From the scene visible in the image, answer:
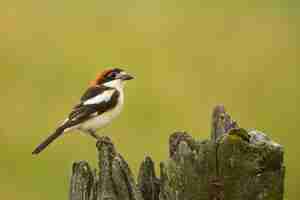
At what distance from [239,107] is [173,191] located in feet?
38.1

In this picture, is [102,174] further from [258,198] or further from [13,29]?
[13,29]

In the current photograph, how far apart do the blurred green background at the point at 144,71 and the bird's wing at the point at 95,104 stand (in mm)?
4512

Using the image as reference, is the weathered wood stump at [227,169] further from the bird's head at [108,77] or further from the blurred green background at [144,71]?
the blurred green background at [144,71]

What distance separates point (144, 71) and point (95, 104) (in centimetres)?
1009

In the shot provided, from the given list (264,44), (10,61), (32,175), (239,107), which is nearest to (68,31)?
(10,61)

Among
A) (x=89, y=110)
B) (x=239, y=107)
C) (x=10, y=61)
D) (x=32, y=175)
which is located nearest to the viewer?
(x=89, y=110)

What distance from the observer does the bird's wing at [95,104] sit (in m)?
8.62

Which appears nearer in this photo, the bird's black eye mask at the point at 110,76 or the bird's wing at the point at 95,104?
the bird's wing at the point at 95,104

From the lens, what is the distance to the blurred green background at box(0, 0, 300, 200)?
14.7 m

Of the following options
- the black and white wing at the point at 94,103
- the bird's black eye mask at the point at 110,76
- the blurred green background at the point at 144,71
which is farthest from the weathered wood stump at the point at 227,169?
the blurred green background at the point at 144,71

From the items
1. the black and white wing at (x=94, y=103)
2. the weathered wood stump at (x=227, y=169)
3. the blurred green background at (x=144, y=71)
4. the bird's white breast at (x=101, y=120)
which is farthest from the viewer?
the blurred green background at (x=144, y=71)

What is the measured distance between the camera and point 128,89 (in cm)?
1705

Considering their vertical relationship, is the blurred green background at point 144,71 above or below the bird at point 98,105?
above

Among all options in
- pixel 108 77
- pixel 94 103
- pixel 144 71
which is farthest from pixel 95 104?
pixel 144 71
